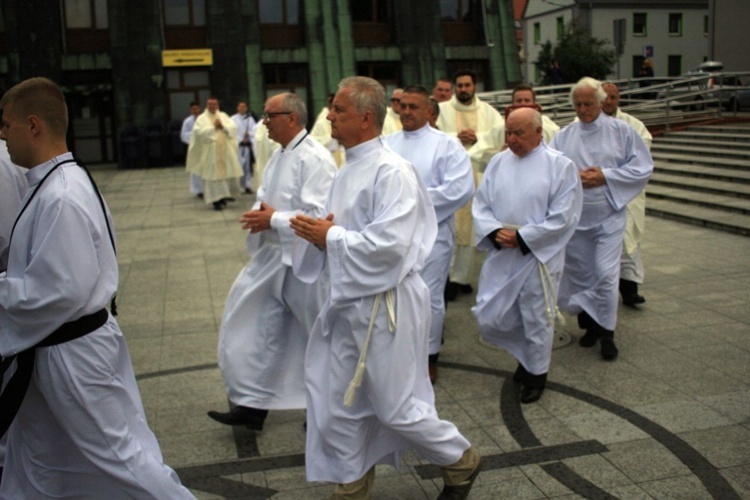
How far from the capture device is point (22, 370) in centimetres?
321

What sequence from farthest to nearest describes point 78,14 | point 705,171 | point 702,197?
1. point 78,14
2. point 705,171
3. point 702,197

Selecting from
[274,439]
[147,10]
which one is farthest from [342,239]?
[147,10]

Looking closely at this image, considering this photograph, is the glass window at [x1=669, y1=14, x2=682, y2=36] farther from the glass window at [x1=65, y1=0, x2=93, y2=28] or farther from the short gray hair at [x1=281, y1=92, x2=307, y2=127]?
the short gray hair at [x1=281, y1=92, x2=307, y2=127]

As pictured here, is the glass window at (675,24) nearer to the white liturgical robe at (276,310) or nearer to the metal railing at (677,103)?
the metal railing at (677,103)

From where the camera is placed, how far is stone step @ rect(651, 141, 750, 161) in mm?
14867

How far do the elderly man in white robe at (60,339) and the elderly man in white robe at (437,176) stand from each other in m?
2.91

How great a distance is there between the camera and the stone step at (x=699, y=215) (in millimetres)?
11047

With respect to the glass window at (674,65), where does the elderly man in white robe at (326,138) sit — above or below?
below

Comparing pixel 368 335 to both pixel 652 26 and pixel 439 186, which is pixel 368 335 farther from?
Answer: pixel 652 26

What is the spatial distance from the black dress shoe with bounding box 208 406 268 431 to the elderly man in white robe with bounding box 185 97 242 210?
1140cm

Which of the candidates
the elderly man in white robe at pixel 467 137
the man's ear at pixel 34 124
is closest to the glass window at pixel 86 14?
the elderly man in white robe at pixel 467 137

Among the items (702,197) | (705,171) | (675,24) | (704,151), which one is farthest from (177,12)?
(675,24)

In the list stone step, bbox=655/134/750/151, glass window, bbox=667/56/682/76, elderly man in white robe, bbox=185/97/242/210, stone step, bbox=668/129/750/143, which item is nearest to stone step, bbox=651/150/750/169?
stone step, bbox=655/134/750/151

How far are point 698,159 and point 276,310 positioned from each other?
488 inches
